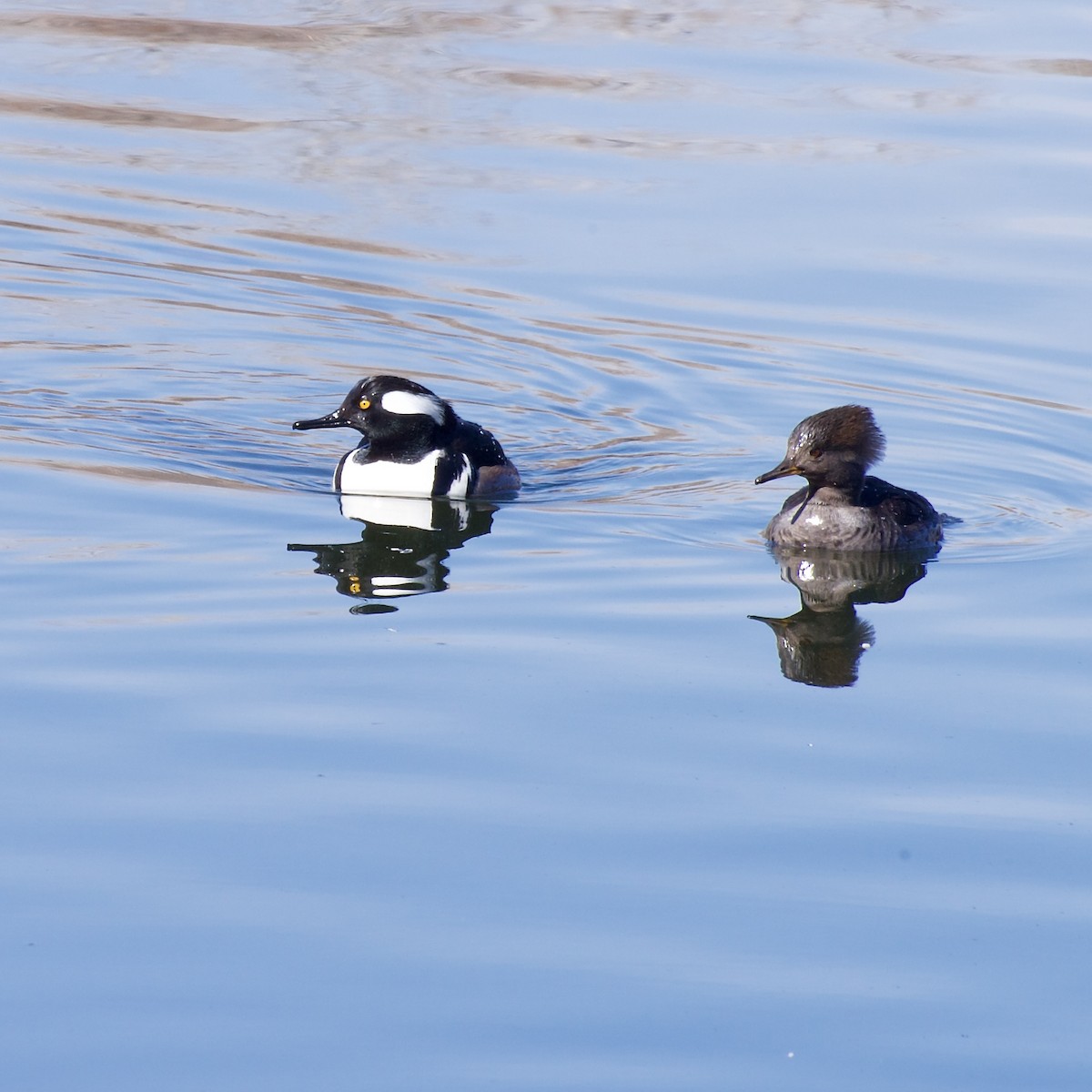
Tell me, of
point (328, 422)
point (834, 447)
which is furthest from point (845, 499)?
point (328, 422)

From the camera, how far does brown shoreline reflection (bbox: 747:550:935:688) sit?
8.87 meters

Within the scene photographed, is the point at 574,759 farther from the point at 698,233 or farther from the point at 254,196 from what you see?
the point at 254,196

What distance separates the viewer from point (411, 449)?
12438 mm

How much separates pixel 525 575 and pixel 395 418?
267 centimetres

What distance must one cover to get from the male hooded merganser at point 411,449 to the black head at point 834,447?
6.96 ft

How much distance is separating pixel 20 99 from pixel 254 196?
17.6 ft

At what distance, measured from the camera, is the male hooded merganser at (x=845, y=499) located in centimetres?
1088

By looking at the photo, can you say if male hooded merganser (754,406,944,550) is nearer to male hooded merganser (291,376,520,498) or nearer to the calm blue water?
the calm blue water

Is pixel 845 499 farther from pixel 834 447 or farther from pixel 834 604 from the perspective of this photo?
pixel 834 604

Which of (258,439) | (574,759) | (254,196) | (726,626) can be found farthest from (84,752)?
(254,196)

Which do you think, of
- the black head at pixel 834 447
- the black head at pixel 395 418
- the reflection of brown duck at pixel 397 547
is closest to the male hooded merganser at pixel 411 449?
the black head at pixel 395 418

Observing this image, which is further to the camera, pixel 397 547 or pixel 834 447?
pixel 397 547

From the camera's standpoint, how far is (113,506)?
11023mm

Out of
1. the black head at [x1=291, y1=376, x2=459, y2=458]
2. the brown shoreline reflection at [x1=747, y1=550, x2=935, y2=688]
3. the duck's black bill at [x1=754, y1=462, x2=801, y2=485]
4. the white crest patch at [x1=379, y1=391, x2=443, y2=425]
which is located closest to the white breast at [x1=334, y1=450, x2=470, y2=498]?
the black head at [x1=291, y1=376, x2=459, y2=458]
